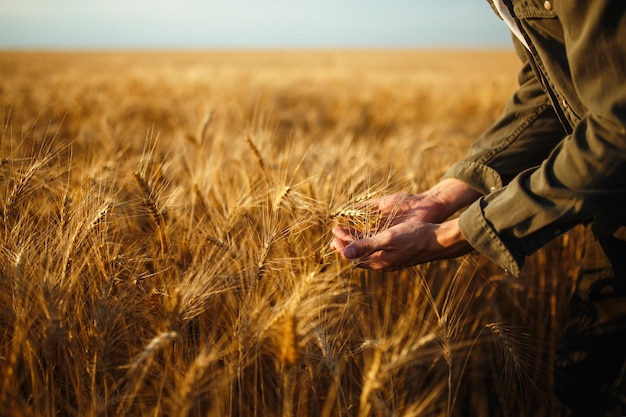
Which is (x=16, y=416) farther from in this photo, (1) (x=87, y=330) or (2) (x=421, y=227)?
(2) (x=421, y=227)

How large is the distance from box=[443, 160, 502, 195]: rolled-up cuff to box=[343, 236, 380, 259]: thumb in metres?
0.42

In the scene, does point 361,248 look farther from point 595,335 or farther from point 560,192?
point 595,335

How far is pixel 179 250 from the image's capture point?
1.10 metres

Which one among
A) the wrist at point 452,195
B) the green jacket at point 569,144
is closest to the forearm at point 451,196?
the wrist at point 452,195

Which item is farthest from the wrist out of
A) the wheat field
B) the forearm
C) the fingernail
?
the fingernail

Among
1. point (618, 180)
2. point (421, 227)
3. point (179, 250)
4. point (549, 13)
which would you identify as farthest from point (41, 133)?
point (618, 180)

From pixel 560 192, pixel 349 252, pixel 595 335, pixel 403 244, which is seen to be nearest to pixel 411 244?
pixel 403 244

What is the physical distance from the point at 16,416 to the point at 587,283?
1.31 m

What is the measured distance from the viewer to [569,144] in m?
0.76

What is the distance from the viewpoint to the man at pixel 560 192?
696 millimetres

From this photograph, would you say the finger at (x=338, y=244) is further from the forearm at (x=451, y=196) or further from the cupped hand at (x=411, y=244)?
the forearm at (x=451, y=196)

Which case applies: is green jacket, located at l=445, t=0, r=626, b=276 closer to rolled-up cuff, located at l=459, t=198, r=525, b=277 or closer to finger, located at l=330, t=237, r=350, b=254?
rolled-up cuff, located at l=459, t=198, r=525, b=277

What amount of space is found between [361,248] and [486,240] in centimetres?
26

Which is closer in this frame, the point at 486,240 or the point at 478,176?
the point at 486,240
